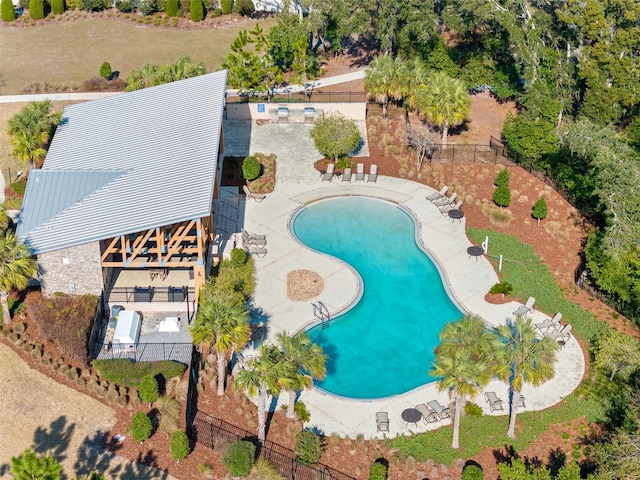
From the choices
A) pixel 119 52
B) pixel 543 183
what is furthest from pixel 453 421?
pixel 119 52

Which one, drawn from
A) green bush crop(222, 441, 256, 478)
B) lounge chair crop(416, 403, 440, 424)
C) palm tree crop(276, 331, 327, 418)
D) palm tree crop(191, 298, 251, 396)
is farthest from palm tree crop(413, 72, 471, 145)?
green bush crop(222, 441, 256, 478)

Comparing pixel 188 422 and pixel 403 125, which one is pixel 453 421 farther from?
pixel 403 125

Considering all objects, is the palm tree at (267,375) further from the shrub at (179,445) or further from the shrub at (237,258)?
the shrub at (237,258)

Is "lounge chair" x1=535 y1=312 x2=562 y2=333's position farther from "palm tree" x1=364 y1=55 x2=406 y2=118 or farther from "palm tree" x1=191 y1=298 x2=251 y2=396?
"palm tree" x1=364 y1=55 x2=406 y2=118

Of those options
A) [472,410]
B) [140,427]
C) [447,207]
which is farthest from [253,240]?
[472,410]

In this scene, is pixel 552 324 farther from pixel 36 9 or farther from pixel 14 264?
pixel 36 9

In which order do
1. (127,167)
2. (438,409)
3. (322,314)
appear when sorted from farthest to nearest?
1. (127,167)
2. (322,314)
3. (438,409)
